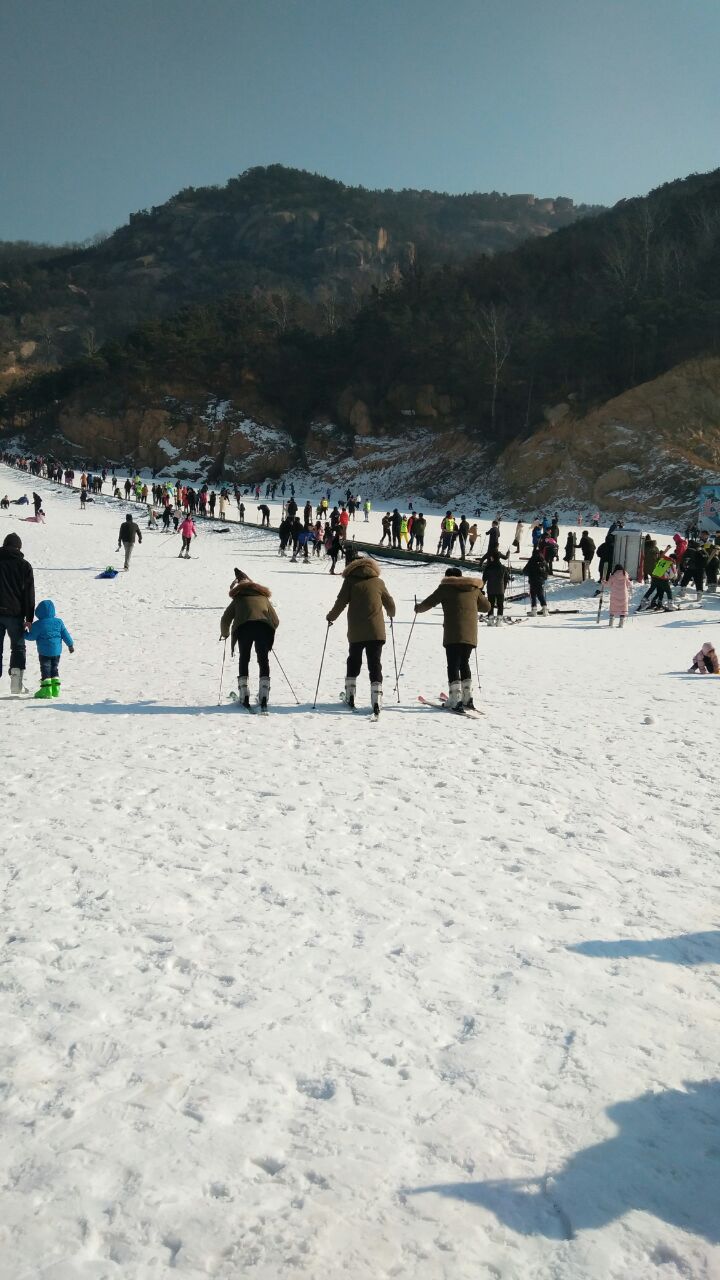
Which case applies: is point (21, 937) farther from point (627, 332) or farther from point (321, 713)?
point (627, 332)

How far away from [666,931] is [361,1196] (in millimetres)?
2438

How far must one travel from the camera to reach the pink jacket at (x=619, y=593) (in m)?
19.3

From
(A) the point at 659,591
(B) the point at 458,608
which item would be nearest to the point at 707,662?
(B) the point at 458,608

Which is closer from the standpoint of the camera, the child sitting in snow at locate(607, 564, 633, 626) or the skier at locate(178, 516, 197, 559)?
the child sitting in snow at locate(607, 564, 633, 626)

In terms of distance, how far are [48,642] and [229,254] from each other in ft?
525

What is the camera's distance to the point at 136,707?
9.92 meters

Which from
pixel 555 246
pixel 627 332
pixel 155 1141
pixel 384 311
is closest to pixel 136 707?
pixel 155 1141

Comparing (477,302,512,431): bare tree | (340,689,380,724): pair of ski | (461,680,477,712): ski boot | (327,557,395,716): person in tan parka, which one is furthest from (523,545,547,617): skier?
(477,302,512,431): bare tree

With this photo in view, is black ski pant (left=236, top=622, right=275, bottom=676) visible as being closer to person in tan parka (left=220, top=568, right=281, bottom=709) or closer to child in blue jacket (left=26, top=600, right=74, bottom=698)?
person in tan parka (left=220, top=568, right=281, bottom=709)

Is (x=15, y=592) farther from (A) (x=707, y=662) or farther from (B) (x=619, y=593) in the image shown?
(B) (x=619, y=593)

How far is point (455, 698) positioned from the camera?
10.0 metres

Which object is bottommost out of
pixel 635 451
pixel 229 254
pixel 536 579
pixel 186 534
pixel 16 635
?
pixel 16 635

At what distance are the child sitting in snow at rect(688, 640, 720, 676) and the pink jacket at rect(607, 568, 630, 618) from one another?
5.95m

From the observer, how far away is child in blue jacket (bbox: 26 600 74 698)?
10.3m
